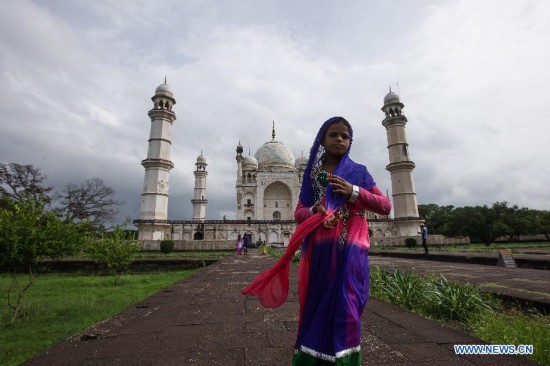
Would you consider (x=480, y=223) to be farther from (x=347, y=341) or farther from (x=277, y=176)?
(x=347, y=341)

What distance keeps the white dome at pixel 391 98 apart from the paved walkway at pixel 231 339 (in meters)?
27.9

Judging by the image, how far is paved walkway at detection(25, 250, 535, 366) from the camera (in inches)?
73.2

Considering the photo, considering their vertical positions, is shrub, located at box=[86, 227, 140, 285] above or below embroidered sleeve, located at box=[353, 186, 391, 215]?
below

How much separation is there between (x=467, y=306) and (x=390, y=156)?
26370 mm

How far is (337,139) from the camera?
1.77 metres

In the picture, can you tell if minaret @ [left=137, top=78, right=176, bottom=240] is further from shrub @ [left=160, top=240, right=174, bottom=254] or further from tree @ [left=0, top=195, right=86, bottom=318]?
tree @ [left=0, top=195, right=86, bottom=318]

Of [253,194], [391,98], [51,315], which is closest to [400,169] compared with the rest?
[391,98]

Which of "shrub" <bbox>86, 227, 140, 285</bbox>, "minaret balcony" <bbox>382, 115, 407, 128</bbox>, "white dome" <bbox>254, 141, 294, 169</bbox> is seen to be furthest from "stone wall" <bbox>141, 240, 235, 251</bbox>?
"white dome" <bbox>254, 141, 294, 169</bbox>

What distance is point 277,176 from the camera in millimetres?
37500

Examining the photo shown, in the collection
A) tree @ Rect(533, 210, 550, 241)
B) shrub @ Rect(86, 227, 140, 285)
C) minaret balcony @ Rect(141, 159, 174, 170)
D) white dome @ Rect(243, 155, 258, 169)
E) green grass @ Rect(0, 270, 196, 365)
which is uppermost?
white dome @ Rect(243, 155, 258, 169)

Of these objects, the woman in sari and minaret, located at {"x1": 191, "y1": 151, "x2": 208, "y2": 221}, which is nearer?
the woman in sari

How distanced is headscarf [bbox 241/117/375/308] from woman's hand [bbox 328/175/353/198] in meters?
0.04

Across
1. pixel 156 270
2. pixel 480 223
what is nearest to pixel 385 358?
pixel 156 270

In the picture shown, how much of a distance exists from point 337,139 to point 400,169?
27149mm
